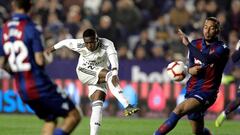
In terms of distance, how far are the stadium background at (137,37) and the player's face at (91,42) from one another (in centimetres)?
661

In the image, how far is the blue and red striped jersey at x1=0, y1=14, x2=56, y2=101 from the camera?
861 cm

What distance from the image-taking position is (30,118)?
57.3 feet

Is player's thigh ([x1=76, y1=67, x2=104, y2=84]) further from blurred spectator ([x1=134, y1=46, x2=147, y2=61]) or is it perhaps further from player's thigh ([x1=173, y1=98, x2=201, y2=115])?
blurred spectator ([x1=134, y1=46, x2=147, y2=61])

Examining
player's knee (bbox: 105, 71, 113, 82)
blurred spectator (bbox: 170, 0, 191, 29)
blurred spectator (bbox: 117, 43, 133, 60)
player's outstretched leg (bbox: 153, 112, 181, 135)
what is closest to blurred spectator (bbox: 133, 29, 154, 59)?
blurred spectator (bbox: 117, 43, 133, 60)

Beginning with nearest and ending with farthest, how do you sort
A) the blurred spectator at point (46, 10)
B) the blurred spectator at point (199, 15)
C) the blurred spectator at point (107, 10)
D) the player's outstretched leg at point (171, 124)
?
the player's outstretched leg at point (171, 124) < the blurred spectator at point (199, 15) < the blurred spectator at point (107, 10) < the blurred spectator at point (46, 10)

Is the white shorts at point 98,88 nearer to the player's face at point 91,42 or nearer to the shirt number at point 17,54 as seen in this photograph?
the player's face at point 91,42

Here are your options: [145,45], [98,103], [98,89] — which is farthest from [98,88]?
[145,45]

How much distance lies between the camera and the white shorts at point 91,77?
465 inches

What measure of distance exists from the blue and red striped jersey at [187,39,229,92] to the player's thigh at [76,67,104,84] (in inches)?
65.0

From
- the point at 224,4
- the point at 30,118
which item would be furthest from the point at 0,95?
the point at 224,4

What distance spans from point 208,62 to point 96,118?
70.7 inches

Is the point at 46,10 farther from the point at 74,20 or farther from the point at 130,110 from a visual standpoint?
the point at 130,110

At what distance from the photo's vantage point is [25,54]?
8625 millimetres

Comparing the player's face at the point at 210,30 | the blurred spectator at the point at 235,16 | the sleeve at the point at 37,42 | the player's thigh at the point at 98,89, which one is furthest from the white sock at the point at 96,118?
the blurred spectator at the point at 235,16
